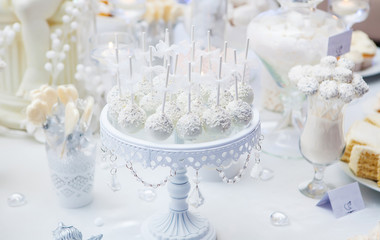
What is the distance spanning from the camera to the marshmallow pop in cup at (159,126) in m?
0.82

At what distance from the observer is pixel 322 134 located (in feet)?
3.57

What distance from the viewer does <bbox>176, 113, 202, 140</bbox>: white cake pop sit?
32.6 inches

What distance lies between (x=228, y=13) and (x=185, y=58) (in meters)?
0.88

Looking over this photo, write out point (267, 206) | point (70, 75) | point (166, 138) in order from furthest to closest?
point (70, 75)
point (267, 206)
point (166, 138)

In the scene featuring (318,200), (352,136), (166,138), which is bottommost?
(318,200)

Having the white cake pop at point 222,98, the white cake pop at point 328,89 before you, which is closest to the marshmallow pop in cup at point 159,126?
the white cake pop at point 222,98

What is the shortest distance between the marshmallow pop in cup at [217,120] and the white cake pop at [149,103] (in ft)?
0.31

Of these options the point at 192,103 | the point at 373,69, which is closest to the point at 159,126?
the point at 192,103

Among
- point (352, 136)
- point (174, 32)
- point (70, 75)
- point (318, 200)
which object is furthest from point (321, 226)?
point (174, 32)

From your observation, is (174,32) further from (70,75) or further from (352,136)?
(352,136)

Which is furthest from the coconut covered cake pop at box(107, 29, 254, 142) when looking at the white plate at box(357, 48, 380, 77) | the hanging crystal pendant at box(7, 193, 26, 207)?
the white plate at box(357, 48, 380, 77)

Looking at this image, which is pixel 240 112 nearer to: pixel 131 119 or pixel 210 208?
pixel 131 119

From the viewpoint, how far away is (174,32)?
84.0 inches

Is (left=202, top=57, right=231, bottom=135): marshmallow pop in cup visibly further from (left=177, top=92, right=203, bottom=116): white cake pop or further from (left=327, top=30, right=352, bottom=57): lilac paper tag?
(left=327, top=30, right=352, bottom=57): lilac paper tag
